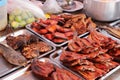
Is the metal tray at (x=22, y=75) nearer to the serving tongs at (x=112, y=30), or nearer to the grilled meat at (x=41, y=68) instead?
Result: the grilled meat at (x=41, y=68)

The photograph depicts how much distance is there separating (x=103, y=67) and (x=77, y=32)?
0.31m

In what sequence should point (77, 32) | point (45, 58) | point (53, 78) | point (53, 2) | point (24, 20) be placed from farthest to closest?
point (53, 2) → point (24, 20) → point (77, 32) → point (45, 58) → point (53, 78)

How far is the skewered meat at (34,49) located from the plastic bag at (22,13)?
247 mm

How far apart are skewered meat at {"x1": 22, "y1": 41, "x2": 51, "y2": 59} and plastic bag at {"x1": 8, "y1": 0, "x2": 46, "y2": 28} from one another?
0.25 meters

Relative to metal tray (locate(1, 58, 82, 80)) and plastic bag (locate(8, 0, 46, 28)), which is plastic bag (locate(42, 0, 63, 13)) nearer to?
plastic bag (locate(8, 0, 46, 28))

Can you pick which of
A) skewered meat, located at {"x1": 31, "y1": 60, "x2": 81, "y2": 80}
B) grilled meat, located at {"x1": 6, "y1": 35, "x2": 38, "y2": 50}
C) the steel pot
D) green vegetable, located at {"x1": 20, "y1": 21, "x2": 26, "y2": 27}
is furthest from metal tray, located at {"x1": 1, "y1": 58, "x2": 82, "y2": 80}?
the steel pot

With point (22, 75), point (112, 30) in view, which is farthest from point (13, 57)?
point (112, 30)

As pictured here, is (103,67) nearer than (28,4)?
Yes

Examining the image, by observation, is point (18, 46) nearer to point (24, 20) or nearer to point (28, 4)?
point (24, 20)

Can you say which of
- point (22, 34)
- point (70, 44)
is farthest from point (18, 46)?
point (70, 44)

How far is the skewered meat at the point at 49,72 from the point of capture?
0.85 meters

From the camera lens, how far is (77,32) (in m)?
1.17

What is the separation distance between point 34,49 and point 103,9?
480 mm

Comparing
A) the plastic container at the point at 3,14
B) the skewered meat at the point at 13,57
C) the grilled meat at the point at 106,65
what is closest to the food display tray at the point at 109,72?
the grilled meat at the point at 106,65
